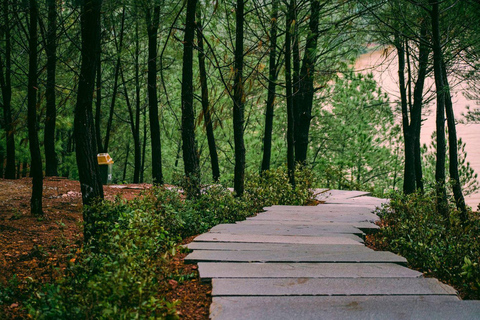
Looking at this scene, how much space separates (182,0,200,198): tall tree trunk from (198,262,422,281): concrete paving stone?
365cm

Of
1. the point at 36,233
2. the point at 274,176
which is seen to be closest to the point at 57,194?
the point at 36,233

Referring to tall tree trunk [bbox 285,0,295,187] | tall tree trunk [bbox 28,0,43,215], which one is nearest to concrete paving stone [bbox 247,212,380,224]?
tall tree trunk [bbox 285,0,295,187]

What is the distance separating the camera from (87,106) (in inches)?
191

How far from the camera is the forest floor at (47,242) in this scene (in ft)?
9.53

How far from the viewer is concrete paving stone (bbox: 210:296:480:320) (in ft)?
7.80

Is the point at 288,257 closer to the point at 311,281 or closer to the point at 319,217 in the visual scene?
the point at 311,281

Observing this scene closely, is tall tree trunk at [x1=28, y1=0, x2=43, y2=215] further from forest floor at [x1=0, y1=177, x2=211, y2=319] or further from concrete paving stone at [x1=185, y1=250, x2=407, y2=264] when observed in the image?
concrete paving stone at [x1=185, y1=250, x2=407, y2=264]

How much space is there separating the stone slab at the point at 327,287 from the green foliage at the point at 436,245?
436mm

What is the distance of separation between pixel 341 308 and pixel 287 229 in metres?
2.35

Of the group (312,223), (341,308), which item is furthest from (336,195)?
(341,308)

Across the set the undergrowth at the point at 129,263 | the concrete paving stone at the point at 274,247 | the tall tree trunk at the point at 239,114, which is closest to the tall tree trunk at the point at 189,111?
the undergrowth at the point at 129,263

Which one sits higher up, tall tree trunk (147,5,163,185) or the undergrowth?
tall tree trunk (147,5,163,185)

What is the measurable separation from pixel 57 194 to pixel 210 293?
306 inches

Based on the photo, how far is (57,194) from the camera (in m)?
9.40
